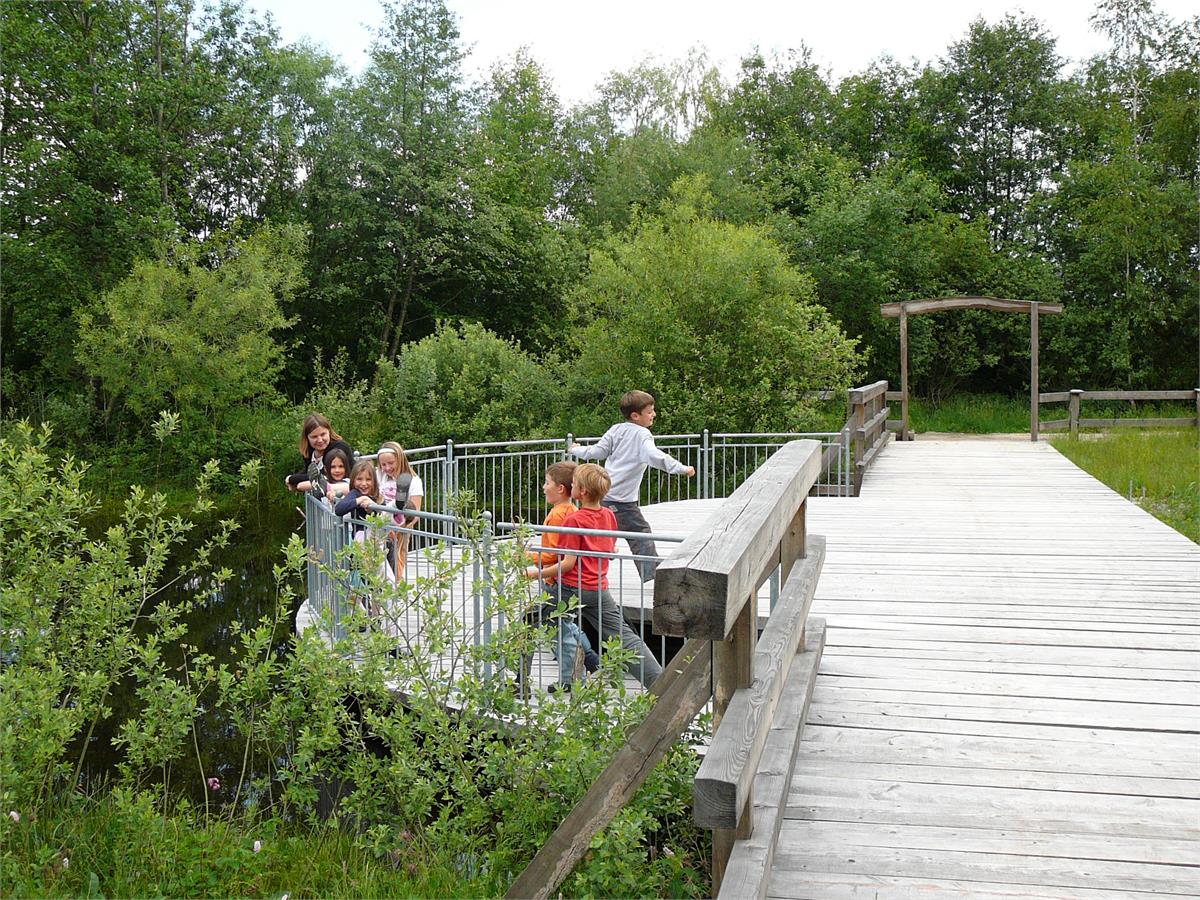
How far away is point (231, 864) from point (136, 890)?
0.40m

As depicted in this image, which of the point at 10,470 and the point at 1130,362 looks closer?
the point at 10,470

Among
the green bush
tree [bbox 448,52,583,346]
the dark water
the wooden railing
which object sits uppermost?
tree [bbox 448,52,583,346]

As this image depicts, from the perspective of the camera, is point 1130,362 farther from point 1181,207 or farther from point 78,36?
point 78,36

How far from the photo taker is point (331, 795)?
699 centimetres

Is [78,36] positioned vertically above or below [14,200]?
above

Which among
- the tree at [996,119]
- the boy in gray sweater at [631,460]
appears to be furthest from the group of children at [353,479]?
the tree at [996,119]

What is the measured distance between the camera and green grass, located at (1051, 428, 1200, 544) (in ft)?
45.8

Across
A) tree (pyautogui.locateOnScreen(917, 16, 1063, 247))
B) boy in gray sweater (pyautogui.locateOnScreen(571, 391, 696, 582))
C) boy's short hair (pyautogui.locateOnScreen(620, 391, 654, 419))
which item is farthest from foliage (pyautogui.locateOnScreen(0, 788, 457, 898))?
tree (pyautogui.locateOnScreen(917, 16, 1063, 247))

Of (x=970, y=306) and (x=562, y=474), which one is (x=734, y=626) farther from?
(x=970, y=306)

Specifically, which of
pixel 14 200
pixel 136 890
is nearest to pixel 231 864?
pixel 136 890

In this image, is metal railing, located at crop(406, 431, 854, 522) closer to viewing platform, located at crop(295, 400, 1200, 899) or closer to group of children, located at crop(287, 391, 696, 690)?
group of children, located at crop(287, 391, 696, 690)

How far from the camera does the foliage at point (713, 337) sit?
787 inches

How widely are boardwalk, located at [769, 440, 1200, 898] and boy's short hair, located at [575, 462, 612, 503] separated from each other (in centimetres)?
150

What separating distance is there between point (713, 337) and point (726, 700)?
55.4ft
